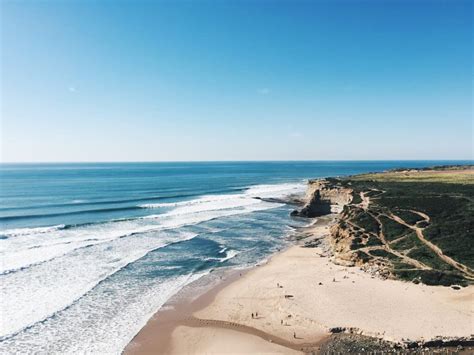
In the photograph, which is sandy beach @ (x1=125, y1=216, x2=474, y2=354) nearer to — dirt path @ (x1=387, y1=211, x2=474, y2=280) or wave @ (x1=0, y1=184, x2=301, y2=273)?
dirt path @ (x1=387, y1=211, x2=474, y2=280)

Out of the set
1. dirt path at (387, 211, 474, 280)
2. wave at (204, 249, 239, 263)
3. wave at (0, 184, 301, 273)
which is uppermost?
dirt path at (387, 211, 474, 280)

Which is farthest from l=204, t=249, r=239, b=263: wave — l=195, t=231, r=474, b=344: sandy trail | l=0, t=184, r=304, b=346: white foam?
l=195, t=231, r=474, b=344: sandy trail

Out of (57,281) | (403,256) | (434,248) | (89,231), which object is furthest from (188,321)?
(89,231)

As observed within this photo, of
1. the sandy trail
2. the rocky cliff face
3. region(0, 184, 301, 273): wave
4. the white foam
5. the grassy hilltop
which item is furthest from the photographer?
the rocky cliff face

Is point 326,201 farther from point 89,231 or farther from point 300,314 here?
point 300,314

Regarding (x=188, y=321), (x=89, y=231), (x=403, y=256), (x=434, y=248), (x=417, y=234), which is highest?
(x=417, y=234)

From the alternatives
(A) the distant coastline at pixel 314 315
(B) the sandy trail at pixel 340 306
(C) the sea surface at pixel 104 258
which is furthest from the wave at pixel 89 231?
(B) the sandy trail at pixel 340 306

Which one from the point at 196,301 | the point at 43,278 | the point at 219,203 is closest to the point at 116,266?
the point at 43,278
